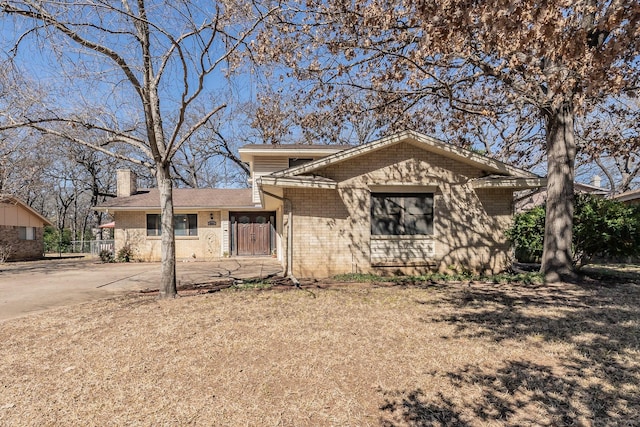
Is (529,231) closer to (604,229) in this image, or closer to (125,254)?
(604,229)

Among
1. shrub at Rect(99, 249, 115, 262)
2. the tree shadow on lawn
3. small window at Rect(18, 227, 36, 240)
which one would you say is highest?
small window at Rect(18, 227, 36, 240)

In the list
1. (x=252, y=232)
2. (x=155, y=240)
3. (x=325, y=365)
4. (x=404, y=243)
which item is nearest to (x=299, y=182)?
(x=404, y=243)

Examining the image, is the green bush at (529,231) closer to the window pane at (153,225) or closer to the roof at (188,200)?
the roof at (188,200)

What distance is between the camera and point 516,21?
436 centimetres

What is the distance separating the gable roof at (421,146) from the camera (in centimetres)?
956

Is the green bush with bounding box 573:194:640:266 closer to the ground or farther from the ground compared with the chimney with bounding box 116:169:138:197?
closer to the ground

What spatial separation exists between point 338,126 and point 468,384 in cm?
914

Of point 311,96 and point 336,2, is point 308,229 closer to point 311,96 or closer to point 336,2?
point 311,96

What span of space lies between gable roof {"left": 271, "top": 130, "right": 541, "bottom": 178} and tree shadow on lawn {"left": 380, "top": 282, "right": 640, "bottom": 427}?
4876mm

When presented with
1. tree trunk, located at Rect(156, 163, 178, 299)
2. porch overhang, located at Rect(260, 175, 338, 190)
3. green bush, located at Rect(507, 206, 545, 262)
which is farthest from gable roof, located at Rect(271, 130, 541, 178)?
tree trunk, located at Rect(156, 163, 178, 299)

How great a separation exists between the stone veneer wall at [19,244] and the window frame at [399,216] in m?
21.7

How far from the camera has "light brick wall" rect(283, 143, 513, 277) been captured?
980 centimetres

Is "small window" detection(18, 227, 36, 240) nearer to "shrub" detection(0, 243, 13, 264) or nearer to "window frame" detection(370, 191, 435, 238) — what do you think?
"shrub" detection(0, 243, 13, 264)

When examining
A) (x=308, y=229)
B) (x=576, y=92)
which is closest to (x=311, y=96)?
(x=308, y=229)
